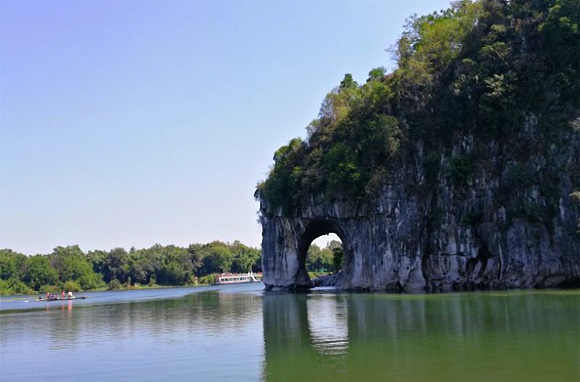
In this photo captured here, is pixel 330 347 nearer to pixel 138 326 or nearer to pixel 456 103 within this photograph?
pixel 138 326

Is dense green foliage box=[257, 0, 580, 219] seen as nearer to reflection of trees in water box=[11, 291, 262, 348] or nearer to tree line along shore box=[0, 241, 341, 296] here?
reflection of trees in water box=[11, 291, 262, 348]

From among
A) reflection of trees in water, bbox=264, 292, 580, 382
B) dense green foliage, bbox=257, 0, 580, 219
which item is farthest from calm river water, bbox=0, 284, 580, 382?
dense green foliage, bbox=257, 0, 580, 219

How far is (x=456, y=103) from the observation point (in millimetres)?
37219

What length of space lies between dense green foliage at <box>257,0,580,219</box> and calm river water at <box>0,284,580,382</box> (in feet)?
44.2

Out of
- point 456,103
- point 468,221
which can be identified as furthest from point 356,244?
point 456,103

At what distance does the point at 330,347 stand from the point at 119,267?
322 feet

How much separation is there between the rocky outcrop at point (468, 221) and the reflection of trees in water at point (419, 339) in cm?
1004

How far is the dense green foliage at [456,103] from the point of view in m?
34.7

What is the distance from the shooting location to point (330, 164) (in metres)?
41.6

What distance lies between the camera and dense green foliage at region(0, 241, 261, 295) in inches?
3797

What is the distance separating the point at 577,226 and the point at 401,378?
26039 mm

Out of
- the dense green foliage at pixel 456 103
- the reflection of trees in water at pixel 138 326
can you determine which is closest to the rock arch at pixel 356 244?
the dense green foliage at pixel 456 103

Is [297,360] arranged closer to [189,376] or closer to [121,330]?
[189,376]

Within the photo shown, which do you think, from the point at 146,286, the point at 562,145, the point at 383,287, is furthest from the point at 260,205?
the point at 146,286
